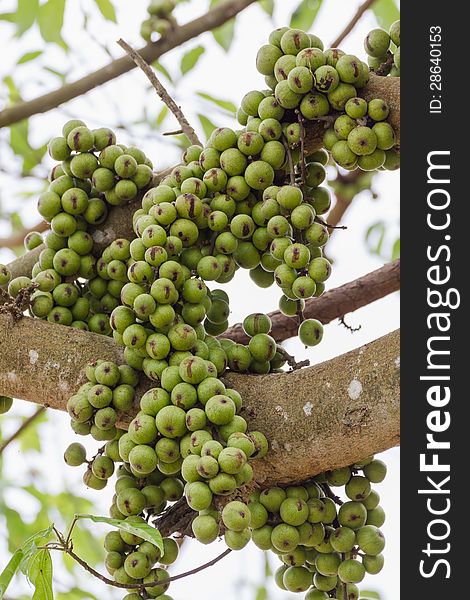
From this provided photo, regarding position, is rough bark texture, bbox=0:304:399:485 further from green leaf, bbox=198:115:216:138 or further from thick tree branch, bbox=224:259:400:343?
green leaf, bbox=198:115:216:138

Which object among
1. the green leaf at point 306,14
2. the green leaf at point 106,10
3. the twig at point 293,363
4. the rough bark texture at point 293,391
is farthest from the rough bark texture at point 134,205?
the green leaf at point 306,14

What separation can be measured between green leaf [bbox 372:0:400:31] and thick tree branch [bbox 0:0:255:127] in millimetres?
311

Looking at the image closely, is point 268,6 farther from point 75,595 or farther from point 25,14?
point 75,595

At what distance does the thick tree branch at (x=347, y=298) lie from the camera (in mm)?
1694

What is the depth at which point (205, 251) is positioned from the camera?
1222 millimetres

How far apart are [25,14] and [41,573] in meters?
1.34

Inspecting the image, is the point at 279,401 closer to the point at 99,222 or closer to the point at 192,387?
the point at 192,387

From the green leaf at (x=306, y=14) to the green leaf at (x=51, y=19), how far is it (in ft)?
1.86

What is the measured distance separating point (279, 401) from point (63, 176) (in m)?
0.52

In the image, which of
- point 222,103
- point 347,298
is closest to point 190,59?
point 222,103

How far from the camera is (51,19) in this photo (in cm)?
198

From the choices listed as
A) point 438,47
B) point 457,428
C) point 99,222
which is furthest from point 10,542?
point 438,47

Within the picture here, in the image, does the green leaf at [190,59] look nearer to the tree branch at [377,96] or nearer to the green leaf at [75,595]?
the tree branch at [377,96]

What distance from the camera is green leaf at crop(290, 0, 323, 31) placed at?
81.6 inches
